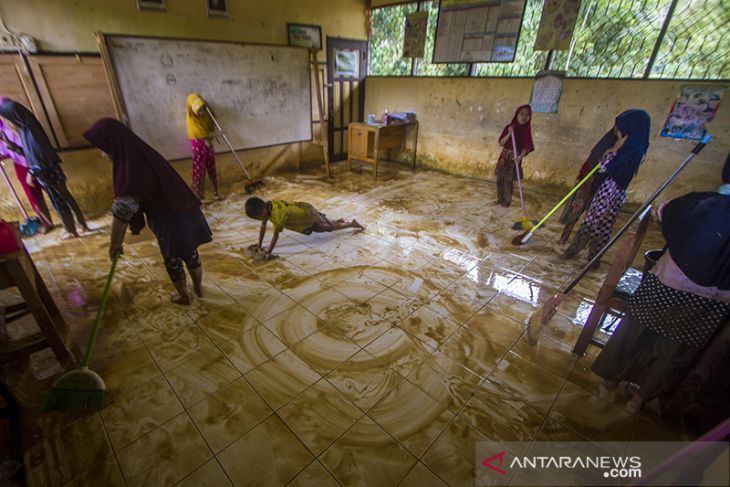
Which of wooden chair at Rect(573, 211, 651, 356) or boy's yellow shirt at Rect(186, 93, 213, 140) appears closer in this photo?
wooden chair at Rect(573, 211, 651, 356)

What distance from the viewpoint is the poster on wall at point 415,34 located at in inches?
261

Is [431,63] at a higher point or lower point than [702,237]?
higher

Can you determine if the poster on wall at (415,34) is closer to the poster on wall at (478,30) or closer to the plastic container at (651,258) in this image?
the poster on wall at (478,30)

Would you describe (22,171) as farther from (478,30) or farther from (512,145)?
(478,30)

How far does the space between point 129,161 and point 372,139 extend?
522cm

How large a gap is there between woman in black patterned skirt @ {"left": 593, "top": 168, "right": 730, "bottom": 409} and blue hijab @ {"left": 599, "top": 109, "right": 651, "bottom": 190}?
146cm

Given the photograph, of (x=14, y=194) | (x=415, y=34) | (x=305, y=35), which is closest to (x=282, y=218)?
(x=14, y=194)

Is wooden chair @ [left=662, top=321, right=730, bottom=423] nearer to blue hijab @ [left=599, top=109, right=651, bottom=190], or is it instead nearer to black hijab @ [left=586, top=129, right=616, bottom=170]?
blue hijab @ [left=599, top=109, right=651, bottom=190]

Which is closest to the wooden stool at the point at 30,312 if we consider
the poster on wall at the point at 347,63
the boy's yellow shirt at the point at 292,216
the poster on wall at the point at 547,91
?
the boy's yellow shirt at the point at 292,216

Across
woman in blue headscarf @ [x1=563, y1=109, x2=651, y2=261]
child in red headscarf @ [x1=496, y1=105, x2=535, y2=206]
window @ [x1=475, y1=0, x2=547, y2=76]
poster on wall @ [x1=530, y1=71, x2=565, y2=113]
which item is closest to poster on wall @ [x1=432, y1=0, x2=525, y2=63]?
window @ [x1=475, y1=0, x2=547, y2=76]

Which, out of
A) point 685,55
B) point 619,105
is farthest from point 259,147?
point 685,55

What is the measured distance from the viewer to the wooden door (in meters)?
7.04

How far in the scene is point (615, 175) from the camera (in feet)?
11.0

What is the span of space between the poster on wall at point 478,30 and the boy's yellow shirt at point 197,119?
15.3ft
